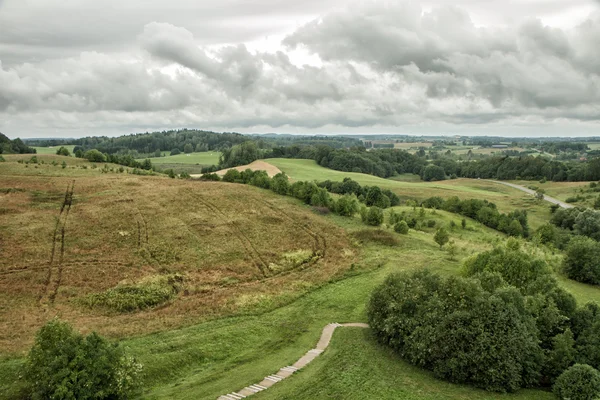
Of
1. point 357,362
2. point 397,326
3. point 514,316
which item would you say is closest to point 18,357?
point 357,362

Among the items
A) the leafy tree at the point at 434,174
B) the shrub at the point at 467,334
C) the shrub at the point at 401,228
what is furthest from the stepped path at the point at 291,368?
the leafy tree at the point at 434,174

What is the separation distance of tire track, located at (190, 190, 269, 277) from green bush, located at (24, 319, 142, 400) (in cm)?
2732

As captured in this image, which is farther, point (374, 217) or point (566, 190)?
point (566, 190)

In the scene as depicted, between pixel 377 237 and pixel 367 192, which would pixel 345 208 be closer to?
pixel 377 237

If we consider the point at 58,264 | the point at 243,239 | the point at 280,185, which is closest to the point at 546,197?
the point at 280,185

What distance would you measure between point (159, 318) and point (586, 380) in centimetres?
3229

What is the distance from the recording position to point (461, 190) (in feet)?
454

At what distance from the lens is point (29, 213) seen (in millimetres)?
60188

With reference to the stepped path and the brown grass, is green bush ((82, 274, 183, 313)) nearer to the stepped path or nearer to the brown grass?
the brown grass

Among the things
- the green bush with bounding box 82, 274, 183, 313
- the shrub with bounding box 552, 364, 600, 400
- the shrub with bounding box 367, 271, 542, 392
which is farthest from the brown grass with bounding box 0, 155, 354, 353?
the shrub with bounding box 552, 364, 600, 400

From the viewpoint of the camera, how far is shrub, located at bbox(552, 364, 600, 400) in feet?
81.1

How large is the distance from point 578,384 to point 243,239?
43.8m

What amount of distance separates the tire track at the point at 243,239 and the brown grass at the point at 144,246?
6.1 inches

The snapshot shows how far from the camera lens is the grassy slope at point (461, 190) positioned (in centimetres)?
11244
